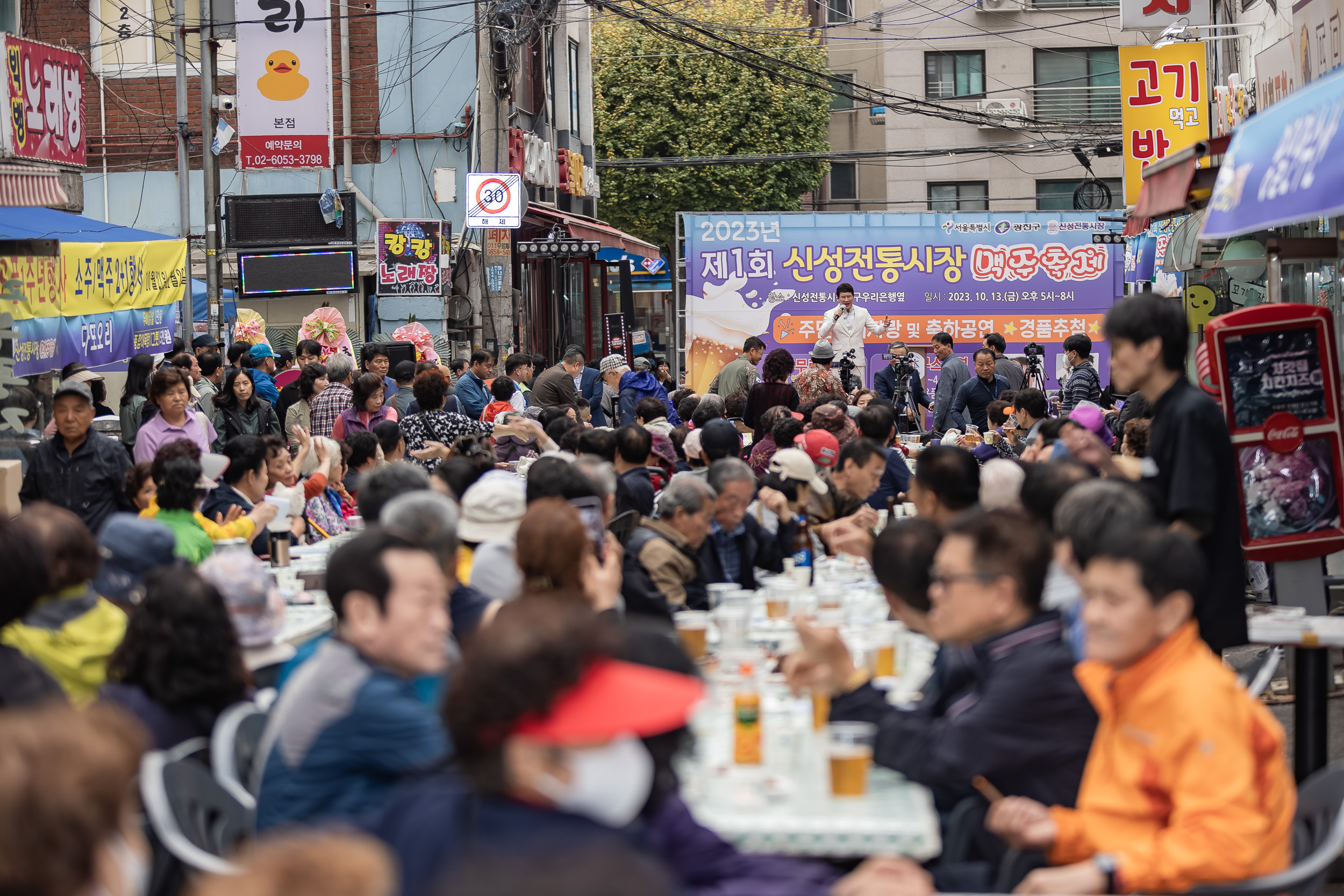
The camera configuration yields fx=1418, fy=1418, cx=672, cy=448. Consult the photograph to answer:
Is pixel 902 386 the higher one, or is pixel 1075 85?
pixel 1075 85

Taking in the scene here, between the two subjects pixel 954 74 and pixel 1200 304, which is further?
pixel 954 74

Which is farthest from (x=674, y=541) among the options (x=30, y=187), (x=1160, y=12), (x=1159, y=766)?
(x=1160, y=12)

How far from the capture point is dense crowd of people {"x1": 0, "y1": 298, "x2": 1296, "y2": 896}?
6.52 ft

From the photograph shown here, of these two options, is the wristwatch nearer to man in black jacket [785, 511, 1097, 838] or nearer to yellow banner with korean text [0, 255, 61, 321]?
man in black jacket [785, 511, 1097, 838]

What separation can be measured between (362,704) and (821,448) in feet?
17.8

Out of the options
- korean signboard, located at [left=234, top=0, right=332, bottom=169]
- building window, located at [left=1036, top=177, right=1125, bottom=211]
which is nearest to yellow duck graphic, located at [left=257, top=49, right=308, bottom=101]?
korean signboard, located at [left=234, top=0, right=332, bottom=169]

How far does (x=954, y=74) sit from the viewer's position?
3594cm

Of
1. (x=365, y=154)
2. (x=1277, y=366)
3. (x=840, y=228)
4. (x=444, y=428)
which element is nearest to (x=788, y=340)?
(x=840, y=228)

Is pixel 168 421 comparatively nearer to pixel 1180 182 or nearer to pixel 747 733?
pixel 1180 182

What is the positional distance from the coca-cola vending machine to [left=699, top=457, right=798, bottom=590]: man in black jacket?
2.26 m

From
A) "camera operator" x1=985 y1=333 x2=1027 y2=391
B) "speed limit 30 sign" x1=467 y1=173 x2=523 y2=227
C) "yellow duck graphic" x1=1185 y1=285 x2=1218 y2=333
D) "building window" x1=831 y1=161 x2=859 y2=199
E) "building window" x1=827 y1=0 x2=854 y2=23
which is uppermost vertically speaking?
"building window" x1=827 y1=0 x2=854 y2=23

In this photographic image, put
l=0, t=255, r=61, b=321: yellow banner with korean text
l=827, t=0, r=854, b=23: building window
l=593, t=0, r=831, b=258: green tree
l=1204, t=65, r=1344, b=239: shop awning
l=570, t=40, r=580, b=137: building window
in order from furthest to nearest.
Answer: l=827, t=0, r=854, b=23: building window, l=593, t=0, r=831, b=258: green tree, l=570, t=40, r=580, b=137: building window, l=0, t=255, r=61, b=321: yellow banner with korean text, l=1204, t=65, r=1344, b=239: shop awning

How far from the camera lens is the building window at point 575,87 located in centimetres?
2755

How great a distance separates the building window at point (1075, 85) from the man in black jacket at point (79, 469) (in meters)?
31.1
